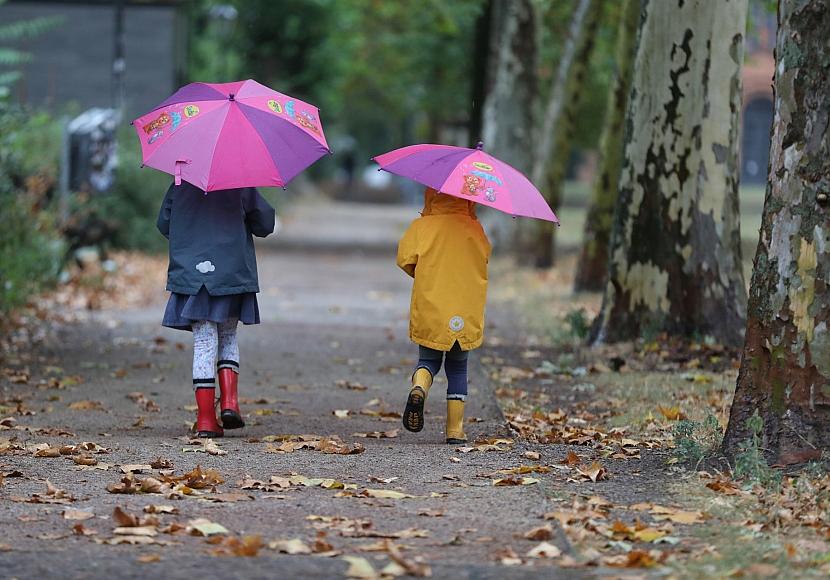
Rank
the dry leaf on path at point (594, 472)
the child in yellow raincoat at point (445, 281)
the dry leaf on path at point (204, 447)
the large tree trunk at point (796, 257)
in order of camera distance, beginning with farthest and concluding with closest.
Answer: the child in yellow raincoat at point (445, 281) → the dry leaf on path at point (204, 447) → the dry leaf on path at point (594, 472) → the large tree trunk at point (796, 257)

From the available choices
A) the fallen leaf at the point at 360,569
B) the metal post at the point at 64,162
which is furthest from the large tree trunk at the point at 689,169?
the metal post at the point at 64,162

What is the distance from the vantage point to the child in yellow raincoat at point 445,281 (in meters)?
7.72

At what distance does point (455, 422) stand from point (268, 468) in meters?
1.31

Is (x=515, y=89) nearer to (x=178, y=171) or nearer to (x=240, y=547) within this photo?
(x=178, y=171)

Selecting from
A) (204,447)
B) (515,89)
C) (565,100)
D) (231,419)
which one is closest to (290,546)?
(204,447)

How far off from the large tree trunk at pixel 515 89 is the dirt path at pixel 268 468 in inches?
451

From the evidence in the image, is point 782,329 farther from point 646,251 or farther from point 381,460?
point 646,251

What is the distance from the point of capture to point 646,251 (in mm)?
12117

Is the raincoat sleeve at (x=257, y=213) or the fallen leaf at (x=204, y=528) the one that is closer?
the fallen leaf at (x=204, y=528)

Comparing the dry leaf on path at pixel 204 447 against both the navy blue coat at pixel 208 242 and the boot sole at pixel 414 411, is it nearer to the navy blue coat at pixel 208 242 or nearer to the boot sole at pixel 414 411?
the navy blue coat at pixel 208 242

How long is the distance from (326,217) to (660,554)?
4054 centimetres

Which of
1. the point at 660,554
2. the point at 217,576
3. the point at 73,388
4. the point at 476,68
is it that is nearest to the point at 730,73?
the point at 73,388

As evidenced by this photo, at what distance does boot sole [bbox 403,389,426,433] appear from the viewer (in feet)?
25.0

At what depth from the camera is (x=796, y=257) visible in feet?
21.4
